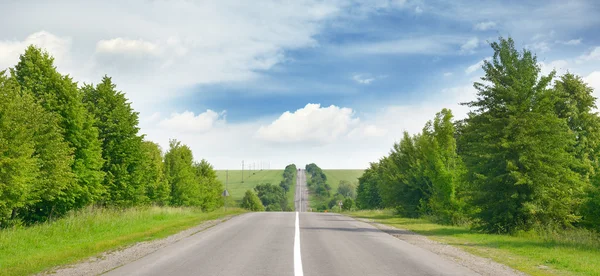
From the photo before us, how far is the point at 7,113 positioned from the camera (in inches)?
693

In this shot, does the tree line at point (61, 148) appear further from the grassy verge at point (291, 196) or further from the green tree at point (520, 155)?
the grassy verge at point (291, 196)

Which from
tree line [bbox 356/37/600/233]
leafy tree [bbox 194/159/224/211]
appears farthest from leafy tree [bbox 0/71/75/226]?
leafy tree [bbox 194/159/224/211]

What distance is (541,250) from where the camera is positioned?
14.7 m

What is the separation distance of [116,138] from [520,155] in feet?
93.5

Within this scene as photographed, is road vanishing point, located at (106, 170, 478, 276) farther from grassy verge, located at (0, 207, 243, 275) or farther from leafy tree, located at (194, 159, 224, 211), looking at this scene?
leafy tree, located at (194, 159, 224, 211)

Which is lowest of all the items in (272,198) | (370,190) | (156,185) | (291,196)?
(272,198)

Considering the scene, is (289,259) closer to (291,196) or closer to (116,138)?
(116,138)

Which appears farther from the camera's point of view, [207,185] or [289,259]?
[207,185]

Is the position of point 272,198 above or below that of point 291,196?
below

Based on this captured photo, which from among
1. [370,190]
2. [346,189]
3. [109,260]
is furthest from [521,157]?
[346,189]

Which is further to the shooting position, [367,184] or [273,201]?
[273,201]

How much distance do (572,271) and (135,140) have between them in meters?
32.3

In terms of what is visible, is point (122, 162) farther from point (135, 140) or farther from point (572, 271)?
point (572, 271)

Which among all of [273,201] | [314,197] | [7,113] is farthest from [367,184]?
[314,197]
